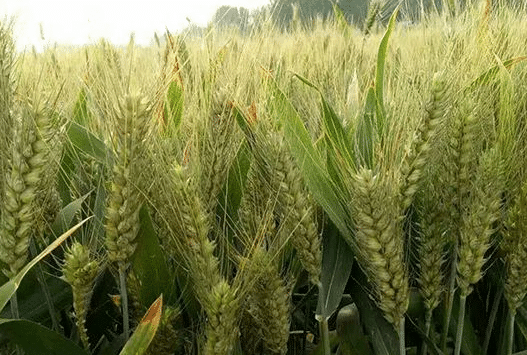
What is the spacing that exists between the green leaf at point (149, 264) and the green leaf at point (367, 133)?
26 centimetres

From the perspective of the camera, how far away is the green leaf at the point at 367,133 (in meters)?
0.87

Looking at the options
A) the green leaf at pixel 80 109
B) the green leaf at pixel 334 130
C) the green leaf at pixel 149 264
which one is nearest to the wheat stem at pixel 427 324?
the green leaf at pixel 334 130

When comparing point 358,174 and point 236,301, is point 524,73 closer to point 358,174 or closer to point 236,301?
point 358,174

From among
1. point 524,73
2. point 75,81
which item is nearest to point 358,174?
point 524,73

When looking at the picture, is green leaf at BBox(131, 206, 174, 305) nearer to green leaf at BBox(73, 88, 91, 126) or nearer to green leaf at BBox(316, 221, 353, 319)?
green leaf at BBox(316, 221, 353, 319)

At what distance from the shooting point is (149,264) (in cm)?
79

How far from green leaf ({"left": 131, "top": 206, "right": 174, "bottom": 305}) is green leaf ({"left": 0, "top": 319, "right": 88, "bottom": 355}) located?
0.10 m

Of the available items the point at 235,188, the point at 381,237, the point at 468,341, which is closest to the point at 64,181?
the point at 235,188

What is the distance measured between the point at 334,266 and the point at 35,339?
360 millimetres

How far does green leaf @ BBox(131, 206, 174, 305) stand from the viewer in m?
0.78

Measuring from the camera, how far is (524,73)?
3.17ft

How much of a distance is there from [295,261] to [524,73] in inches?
16.1

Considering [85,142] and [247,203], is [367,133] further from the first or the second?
[85,142]

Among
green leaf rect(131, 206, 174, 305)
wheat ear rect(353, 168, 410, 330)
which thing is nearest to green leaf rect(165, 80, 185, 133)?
green leaf rect(131, 206, 174, 305)
